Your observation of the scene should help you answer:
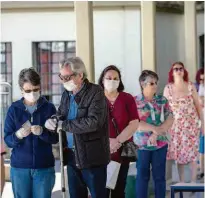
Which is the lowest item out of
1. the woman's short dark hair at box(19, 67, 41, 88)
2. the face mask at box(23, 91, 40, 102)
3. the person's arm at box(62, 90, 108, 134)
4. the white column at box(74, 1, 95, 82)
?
the person's arm at box(62, 90, 108, 134)

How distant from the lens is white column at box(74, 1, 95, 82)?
8727 millimetres

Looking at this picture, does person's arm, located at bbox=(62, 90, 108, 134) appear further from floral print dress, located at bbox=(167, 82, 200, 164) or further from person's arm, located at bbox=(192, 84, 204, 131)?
floral print dress, located at bbox=(167, 82, 200, 164)

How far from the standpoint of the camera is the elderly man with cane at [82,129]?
4.97 meters

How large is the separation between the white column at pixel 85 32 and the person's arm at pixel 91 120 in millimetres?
3656

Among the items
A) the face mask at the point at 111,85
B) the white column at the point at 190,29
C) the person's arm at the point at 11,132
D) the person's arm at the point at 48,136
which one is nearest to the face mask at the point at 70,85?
the person's arm at the point at 48,136

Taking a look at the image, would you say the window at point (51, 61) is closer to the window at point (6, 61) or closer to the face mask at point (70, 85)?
the window at point (6, 61)

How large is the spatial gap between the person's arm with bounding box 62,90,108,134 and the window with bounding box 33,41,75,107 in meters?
9.73

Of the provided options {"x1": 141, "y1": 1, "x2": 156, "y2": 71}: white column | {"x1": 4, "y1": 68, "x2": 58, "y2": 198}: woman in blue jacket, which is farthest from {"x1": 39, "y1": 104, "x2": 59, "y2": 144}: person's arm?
{"x1": 141, "y1": 1, "x2": 156, "y2": 71}: white column

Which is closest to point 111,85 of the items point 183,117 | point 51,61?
point 183,117

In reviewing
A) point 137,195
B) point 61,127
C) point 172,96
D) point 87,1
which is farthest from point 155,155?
point 87,1

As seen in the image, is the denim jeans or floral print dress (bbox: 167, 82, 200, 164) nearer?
the denim jeans

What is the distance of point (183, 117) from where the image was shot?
27.7 ft

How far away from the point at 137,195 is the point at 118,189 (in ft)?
2.92

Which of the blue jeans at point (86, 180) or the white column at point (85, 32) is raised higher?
the white column at point (85, 32)
